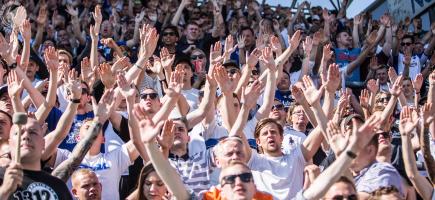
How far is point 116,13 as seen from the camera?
435 inches

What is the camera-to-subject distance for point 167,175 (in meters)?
4.35

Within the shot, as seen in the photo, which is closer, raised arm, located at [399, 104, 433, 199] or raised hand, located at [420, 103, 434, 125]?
raised arm, located at [399, 104, 433, 199]

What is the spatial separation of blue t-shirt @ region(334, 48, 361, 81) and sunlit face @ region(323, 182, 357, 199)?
6.03 meters

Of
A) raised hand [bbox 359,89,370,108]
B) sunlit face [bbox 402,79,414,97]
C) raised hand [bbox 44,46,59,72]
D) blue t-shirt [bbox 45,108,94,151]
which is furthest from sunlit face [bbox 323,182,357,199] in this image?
sunlit face [bbox 402,79,414,97]

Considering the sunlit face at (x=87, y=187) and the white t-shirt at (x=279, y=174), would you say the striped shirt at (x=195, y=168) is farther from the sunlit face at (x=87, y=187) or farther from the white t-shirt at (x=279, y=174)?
the sunlit face at (x=87, y=187)

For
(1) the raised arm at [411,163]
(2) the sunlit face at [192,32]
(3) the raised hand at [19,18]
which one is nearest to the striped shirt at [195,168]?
(1) the raised arm at [411,163]

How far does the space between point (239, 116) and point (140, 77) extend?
6.20 ft

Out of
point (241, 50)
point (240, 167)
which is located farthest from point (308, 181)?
point (241, 50)

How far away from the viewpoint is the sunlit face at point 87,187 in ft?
16.2

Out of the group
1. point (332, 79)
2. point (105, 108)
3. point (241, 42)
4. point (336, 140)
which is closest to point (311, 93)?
point (332, 79)

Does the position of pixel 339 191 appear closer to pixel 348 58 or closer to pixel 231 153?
pixel 231 153

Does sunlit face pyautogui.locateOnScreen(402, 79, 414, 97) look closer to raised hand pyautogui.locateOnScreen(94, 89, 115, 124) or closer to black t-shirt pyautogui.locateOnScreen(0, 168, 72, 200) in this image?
raised hand pyautogui.locateOnScreen(94, 89, 115, 124)

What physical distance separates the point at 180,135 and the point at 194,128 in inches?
32.1

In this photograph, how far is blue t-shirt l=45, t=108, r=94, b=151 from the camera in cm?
621
